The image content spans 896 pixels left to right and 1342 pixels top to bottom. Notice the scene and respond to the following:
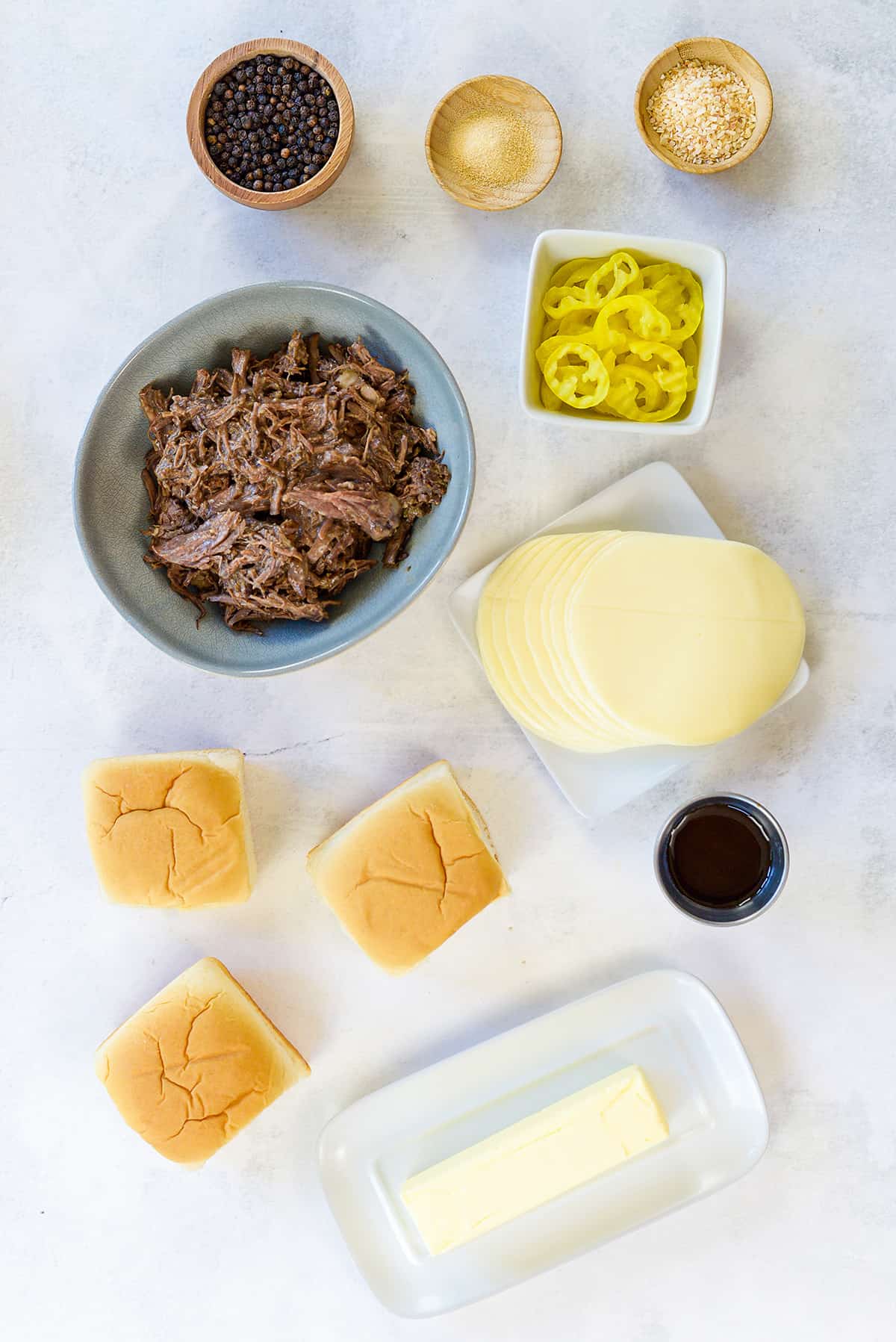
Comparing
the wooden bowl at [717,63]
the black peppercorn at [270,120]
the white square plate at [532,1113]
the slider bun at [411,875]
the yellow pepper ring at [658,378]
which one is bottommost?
the white square plate at [532,1113]

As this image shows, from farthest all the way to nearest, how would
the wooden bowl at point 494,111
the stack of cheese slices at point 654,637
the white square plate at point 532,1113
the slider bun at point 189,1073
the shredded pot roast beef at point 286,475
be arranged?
the white square plate at point 532,1113 → the slider bun at point 189,1073 → the wooden bowl at point 494,111 → the stack of cheese slices at point 654,637 → the shredded pot roast beef at point 286,475

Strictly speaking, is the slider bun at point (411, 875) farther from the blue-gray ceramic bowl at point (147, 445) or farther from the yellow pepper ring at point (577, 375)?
the yellow pepper ring at point (577, 375)

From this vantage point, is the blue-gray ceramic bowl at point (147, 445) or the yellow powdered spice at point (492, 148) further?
the yellow powdered spice at point (492, 148)

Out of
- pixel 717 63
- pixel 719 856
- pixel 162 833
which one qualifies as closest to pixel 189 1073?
pixel 162 833

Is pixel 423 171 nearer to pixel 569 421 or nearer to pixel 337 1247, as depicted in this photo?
pixel 569 421

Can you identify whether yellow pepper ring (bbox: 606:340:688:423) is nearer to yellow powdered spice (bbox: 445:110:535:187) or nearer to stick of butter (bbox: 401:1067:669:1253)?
yellow powdered spice (bbox: 445:110:535:187)

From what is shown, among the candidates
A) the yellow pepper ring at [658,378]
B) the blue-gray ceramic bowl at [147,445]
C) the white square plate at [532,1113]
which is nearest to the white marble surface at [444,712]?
the white square plate at [532,1113]
